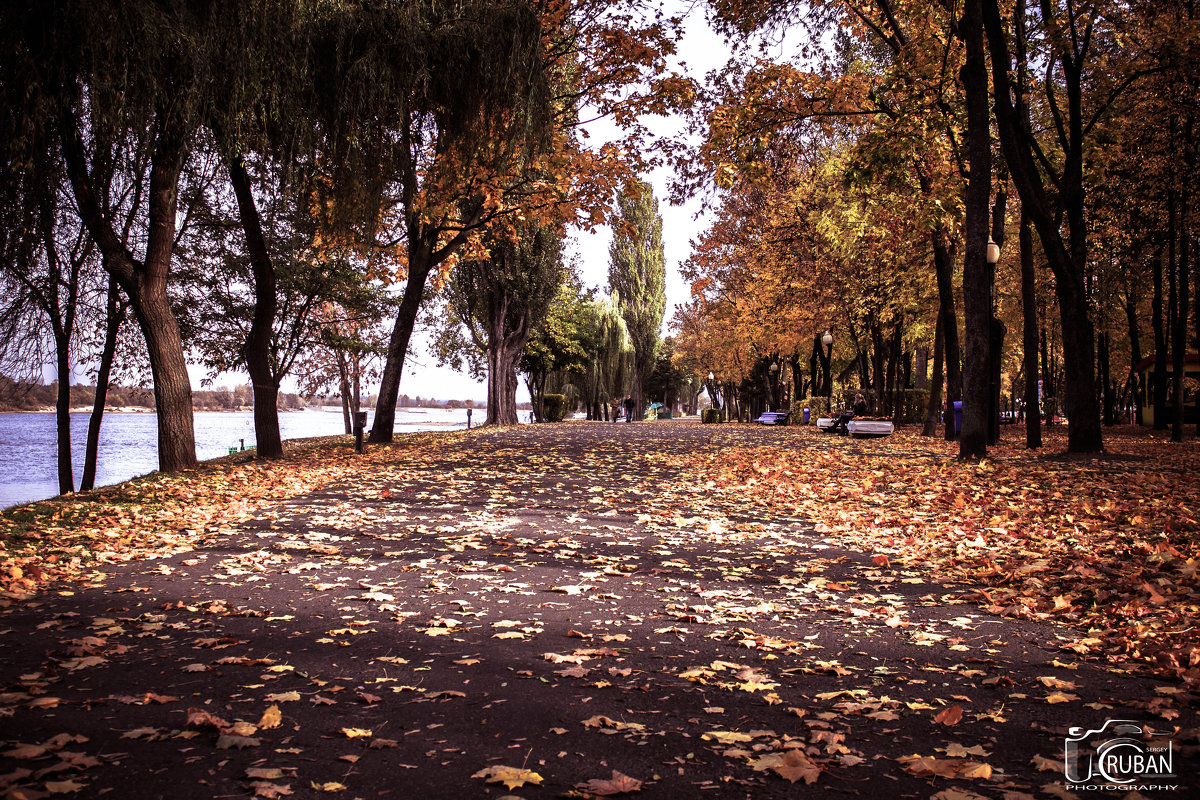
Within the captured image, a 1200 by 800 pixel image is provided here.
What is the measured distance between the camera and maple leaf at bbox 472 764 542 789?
8.50 feet

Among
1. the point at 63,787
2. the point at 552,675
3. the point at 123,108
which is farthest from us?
the point at 123,108

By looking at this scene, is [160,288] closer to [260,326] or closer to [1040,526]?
[260,326]

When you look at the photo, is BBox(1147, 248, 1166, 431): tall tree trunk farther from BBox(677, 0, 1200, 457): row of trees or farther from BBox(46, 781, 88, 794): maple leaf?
BBox(46, 781, 88, 794): maple leaf

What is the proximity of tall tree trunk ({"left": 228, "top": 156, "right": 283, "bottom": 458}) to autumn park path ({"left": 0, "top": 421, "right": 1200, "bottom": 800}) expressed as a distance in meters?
8.40

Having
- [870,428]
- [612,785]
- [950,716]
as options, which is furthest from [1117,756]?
[870,428]

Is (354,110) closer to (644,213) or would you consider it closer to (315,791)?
(315,791)

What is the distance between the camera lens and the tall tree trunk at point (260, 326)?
45.8 feet

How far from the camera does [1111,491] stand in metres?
8.46

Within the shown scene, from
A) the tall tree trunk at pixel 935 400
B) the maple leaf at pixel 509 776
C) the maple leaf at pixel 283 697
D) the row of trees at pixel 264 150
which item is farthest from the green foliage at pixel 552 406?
the maple leaf at pixel 509 776

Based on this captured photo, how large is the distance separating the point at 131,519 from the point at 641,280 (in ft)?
146

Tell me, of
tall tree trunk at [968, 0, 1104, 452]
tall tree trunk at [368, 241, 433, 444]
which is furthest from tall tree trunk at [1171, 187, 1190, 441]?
tall tree trunk at [368, 241, 433, 444]

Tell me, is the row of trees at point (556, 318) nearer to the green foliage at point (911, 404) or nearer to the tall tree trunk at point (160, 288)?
the tall tree trunk at point (160, 288)

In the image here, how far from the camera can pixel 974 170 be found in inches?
453

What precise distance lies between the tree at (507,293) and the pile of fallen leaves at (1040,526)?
17.6 m
